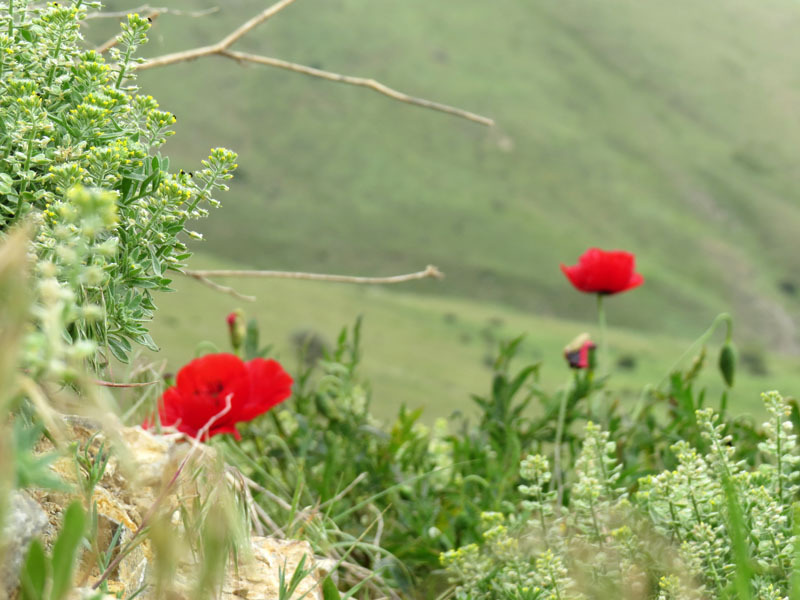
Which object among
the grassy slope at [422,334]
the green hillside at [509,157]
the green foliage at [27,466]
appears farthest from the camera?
the green hillside at [509,157]

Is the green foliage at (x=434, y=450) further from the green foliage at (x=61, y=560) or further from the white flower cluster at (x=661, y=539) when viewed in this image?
the green foliage at (x=61, y=560)

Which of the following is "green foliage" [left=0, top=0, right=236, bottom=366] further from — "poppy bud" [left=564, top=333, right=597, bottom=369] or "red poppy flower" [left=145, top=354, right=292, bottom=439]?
"poppy bud" [left=564, top=333, right=597, bottom=369]

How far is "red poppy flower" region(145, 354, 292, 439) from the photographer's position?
1.17 m

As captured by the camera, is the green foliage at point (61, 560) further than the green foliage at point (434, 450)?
No

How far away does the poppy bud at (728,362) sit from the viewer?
1.54m

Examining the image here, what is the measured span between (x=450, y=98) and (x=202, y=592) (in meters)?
46.7

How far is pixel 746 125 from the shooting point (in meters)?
50.6

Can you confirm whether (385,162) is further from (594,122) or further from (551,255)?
(594,122)

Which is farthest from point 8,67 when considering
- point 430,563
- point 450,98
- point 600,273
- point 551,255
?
point 450,98

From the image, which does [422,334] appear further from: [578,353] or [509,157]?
[578,353]

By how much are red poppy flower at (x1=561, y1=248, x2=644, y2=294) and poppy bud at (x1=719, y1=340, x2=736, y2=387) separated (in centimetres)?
22

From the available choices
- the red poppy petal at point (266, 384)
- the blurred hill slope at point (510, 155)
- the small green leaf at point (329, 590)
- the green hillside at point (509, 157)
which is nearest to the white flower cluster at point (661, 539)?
the small green leaf at point (329, 590)

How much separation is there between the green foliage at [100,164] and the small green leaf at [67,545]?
34cm

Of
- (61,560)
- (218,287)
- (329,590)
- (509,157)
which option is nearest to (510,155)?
(509,157)
